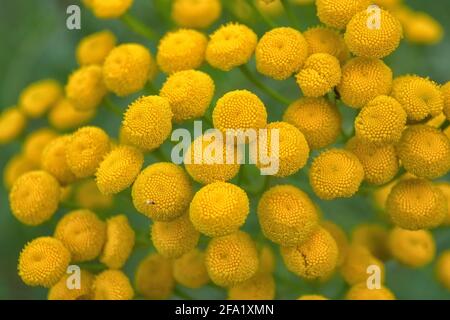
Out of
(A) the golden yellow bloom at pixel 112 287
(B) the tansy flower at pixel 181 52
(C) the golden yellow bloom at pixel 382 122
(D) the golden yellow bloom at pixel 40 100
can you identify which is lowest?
(A) the golden yellow bloom at pixel 112 287

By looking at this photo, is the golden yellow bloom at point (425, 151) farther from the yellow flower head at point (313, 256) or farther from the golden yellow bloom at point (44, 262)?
the golden yellow bloom at point (44, 262)

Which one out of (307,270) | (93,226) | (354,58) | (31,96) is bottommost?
(307,270)

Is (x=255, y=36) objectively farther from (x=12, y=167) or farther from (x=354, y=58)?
(x=12, y=167)

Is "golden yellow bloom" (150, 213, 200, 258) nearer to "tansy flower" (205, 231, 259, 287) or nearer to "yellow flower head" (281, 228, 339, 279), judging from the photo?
"tansy flower" (205, 231, 259, 287)

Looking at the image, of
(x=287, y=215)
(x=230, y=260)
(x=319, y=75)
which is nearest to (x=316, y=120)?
(x=319, y=75)

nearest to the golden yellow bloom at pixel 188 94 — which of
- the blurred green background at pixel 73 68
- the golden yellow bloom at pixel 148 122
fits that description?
the golden yellow bloom at pixel 148 122

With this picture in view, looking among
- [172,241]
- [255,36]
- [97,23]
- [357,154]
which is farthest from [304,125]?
[97,23]
